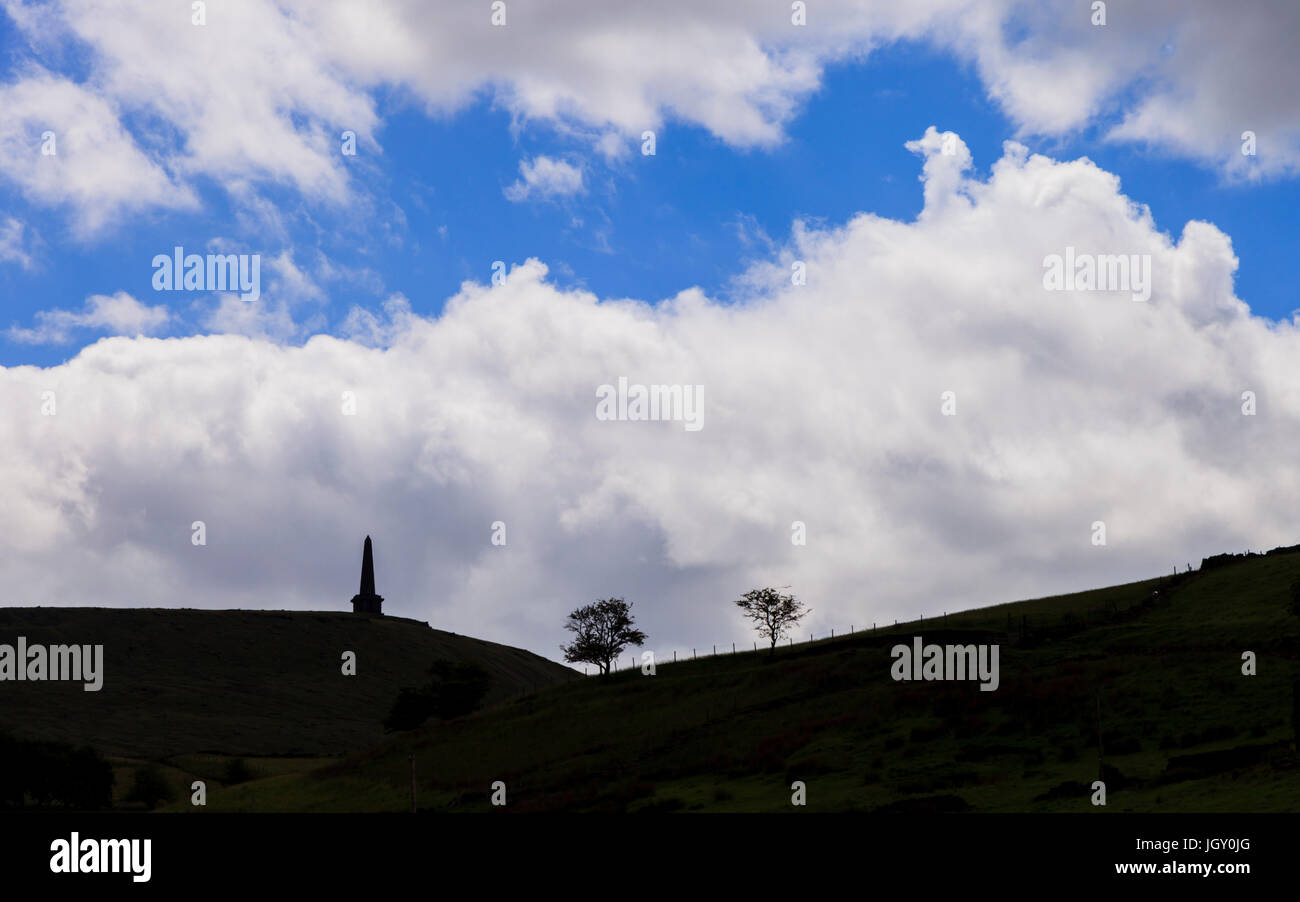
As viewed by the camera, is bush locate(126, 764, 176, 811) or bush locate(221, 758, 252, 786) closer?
bush locate(126, 764, 176, 811)

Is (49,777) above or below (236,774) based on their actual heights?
above

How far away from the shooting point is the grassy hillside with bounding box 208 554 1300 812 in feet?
198

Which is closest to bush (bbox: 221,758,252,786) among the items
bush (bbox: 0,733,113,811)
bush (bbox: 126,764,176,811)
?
bush (bbox: 126,764,176,811)

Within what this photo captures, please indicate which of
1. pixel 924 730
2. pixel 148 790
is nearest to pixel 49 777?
pixel 148 790

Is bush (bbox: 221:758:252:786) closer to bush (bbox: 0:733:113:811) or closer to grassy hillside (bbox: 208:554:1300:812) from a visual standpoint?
bush (bbox: 0:733:113:811)

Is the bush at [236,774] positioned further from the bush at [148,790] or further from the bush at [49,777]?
the bush at [49,777]

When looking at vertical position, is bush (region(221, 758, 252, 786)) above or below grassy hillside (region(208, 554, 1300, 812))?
below

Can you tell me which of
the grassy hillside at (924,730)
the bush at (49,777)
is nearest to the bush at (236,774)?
the bush at (49,777)

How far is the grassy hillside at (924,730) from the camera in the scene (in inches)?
2379

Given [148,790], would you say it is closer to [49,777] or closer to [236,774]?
[49,777]

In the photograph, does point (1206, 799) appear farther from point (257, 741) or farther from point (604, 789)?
point (257, 741)

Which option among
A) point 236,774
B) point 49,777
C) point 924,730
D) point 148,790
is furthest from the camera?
point 236,774

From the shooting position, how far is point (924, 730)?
255ft
